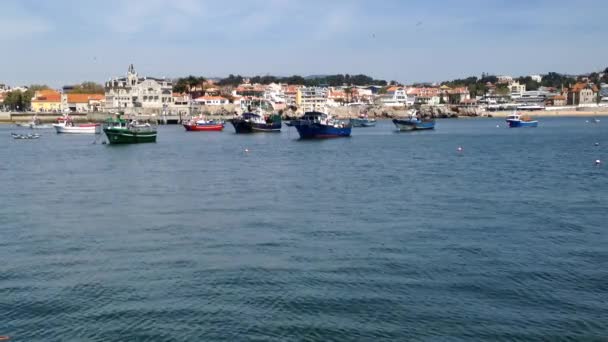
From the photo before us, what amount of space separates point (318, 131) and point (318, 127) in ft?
1.33

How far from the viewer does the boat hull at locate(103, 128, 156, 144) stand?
155 ft

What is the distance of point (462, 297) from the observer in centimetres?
1042

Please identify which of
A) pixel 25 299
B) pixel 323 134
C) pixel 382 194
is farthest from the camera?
pixel 323 134

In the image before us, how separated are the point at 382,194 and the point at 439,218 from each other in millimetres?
4758

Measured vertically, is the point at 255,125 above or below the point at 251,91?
below

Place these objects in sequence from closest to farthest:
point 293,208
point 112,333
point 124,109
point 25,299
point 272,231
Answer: point 112,333 < point 25,299 < point 272,231 < point 293,208 < point 124,109

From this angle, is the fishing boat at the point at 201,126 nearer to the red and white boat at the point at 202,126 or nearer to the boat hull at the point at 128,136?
the red and white boat at the point at 202,126

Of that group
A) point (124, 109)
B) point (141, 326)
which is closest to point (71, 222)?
point (141, 326)

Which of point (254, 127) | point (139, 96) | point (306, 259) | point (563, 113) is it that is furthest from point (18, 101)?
point (306, 259)

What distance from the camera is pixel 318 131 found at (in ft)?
184

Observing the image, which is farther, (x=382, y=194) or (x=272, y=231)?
(x=382, y=194)

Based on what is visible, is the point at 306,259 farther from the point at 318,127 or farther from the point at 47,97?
the point at 47,97

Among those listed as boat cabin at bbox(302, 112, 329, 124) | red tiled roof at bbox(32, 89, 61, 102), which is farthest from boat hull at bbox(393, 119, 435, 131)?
red tiled roof at bbox(32, 89, 61, 102)

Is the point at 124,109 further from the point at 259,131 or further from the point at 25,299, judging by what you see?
the point at 25,299
